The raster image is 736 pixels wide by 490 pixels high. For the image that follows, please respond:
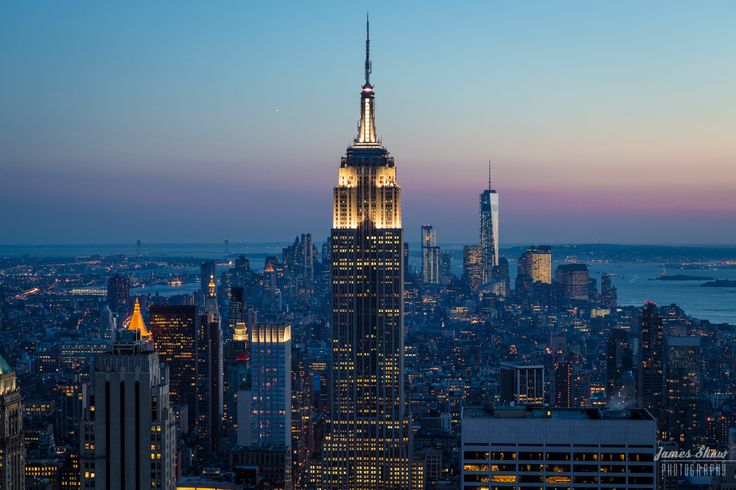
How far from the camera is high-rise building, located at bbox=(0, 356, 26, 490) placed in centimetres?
3662

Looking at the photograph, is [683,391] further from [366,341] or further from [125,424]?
[125,424]

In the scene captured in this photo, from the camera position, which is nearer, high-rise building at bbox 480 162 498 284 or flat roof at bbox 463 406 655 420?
flat roof at bbox 463 406 655 420

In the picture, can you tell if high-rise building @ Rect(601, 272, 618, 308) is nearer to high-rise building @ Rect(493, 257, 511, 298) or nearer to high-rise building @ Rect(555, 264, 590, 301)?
high-rise building @ Rect(555, 264, 590, 301)

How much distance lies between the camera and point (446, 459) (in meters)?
65.9

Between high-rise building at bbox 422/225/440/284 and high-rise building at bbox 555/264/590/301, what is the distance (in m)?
13.9

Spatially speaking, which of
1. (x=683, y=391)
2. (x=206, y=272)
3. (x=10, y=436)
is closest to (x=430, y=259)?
(x=206, y=272)

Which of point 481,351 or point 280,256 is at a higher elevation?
point 280,256

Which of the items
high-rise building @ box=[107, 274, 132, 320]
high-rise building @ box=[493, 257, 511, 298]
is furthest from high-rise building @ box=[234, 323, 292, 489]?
high-rise building @ box=[493, 257, 511, 298]

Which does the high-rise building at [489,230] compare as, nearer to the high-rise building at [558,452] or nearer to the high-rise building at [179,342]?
the high-rise building at [179,342]

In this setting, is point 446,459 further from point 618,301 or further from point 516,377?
point 618,301

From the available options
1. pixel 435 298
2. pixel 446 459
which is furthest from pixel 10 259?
pixel 435 298

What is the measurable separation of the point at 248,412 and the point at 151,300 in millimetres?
24890

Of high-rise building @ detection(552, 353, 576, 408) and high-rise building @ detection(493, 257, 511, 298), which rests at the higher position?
high-rise building @ detection(493, 257, 511, 298)

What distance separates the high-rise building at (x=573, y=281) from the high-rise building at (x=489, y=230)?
29.3 ft
